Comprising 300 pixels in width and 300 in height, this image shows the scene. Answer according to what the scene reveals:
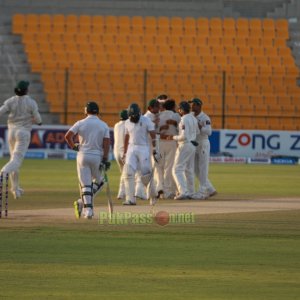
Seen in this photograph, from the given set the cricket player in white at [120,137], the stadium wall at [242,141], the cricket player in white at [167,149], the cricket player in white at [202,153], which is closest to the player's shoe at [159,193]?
the cricket player in white at [167,149]

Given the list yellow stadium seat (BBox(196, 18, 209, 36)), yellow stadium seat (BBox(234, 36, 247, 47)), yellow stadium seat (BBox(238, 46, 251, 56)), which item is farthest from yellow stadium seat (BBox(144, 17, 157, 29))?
yellow stadium seat (BBox(238, 46, 251, 56))

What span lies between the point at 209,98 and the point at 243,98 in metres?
1.35

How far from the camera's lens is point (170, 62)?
50.9m

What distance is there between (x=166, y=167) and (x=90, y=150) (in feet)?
21.1

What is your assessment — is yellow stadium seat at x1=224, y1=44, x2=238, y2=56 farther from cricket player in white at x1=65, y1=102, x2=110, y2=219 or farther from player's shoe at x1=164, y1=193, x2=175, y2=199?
cricket player in white at x1=65, y1=102, x2=110, y2=219

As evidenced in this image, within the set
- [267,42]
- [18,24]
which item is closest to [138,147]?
[18,24]

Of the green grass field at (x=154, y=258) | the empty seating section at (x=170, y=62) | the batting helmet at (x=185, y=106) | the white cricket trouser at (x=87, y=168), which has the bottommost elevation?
the green grass field at (x=154, y=258)

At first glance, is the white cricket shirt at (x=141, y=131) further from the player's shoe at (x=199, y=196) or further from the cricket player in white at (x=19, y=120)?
the player's shoe at (x=199, y=196)

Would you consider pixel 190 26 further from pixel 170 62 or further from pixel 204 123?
pixel 204 123

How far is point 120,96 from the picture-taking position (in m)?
49.8

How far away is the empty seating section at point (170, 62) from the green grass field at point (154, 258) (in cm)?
2585

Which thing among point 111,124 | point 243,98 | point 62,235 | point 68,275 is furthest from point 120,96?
point 68,275

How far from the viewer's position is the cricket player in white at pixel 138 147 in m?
23.7

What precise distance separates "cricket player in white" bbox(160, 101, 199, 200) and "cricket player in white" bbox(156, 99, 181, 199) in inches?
12.6
